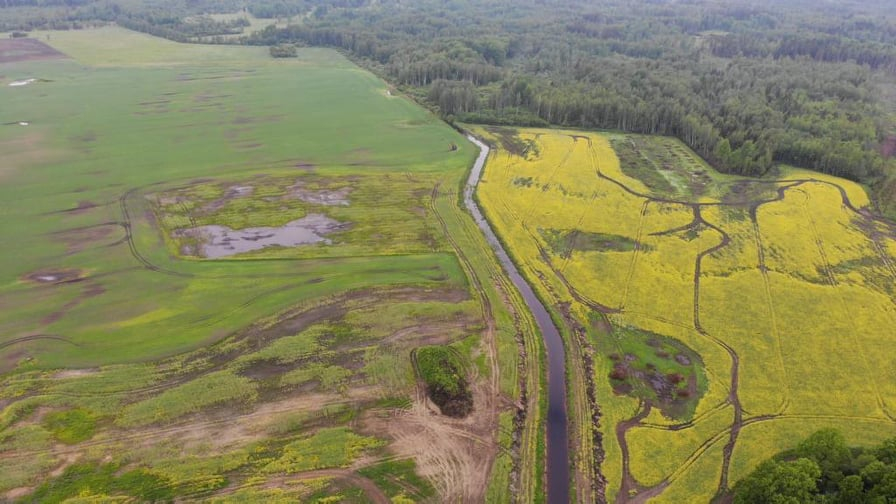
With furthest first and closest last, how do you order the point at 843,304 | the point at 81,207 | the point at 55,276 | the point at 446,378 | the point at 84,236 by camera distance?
the point at 81,207 < the point at 84,236 < the point at 55,276 < the point at 843,304 < the point at 446,378

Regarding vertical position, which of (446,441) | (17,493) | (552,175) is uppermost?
(552,175)

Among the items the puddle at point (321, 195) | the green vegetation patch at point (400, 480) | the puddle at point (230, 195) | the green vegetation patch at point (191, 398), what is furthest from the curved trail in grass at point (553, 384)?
the puddle at point (230, 195)

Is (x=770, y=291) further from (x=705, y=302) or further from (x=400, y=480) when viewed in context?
(x=400, y=480)

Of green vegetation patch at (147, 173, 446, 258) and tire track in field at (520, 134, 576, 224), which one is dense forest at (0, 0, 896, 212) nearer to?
tire track in field at (520, 134, 576, 224)

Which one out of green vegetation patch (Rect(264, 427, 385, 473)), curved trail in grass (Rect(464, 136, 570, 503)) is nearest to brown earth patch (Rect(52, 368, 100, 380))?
green vegetation patch (Rect(264, 427, 385, 473))

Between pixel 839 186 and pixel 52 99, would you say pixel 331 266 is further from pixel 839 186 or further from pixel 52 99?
pixel 52 99

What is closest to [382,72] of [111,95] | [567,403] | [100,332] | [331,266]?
[111,95]

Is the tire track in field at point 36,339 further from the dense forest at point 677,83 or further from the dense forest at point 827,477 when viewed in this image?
the dense forest at point 677,83

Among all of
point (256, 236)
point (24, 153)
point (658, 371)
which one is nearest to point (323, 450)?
point (658, 371)
